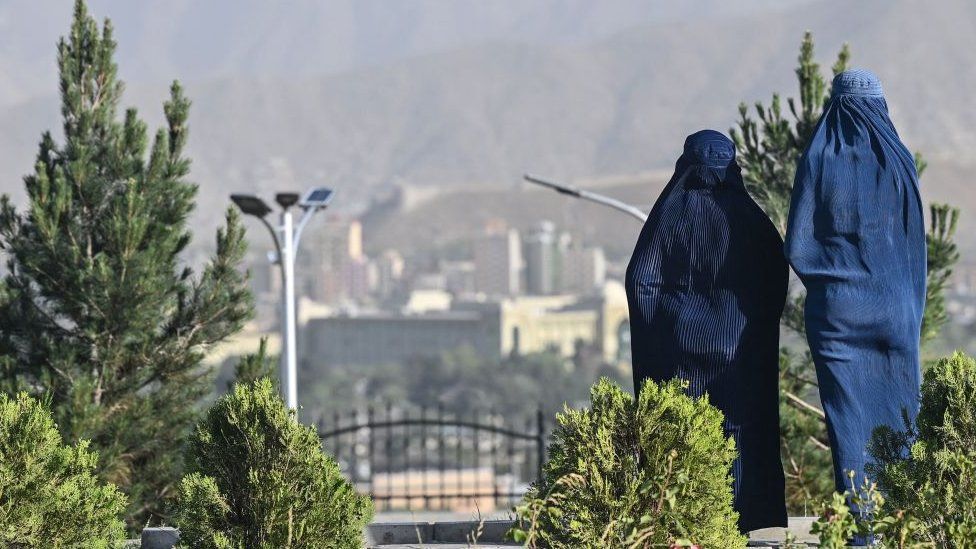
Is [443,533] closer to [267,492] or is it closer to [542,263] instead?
[267,492]

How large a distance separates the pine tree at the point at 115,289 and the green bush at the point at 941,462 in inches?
183

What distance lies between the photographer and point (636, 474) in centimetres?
559

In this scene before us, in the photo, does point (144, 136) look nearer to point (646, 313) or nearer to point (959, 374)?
point (646, 313)

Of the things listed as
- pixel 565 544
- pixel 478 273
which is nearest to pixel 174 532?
pixel 565 544

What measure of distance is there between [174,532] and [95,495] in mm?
1182

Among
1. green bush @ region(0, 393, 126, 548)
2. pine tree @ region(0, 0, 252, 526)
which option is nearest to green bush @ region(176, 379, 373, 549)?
green bush @ region(0, 393, 126, 548)

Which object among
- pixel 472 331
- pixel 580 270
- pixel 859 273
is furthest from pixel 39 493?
pixel 580 270

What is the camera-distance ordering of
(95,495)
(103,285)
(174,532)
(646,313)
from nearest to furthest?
(95,495) → (646,313) → (174,532) → (103,285)

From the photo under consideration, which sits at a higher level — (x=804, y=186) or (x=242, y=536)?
(x=804, y=186)

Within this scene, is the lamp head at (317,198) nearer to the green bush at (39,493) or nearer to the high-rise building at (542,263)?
the green bush at (39,493)

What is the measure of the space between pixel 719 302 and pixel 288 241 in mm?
7290

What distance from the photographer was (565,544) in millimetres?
5621

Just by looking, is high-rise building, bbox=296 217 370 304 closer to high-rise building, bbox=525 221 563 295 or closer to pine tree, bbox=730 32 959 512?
high-rise building, bbox=525 221 563 295

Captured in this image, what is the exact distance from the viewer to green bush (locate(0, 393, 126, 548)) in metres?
5.84
